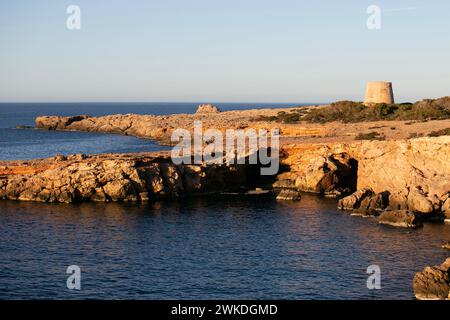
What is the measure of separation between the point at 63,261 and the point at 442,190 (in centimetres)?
3500

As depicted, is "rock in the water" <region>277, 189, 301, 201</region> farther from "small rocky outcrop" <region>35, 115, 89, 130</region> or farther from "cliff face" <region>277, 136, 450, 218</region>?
"small rocky outcrop" <region>35, 115, 89, 130</region>

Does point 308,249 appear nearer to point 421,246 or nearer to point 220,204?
point 421,246

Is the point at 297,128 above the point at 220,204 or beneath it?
above

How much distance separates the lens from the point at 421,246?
4659 centimetres

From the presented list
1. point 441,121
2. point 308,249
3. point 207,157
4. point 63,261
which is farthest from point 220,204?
point 441,121

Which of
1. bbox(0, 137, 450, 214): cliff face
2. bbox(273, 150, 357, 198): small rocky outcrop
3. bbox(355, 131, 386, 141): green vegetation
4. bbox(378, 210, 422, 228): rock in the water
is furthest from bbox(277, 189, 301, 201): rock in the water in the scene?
bbox(355, 131, 386, 141): green vegetation

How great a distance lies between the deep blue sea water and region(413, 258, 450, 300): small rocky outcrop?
92 cm

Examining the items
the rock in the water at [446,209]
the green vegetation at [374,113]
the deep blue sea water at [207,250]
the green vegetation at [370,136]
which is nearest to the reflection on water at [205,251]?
the deep blue sea water at [207,250]

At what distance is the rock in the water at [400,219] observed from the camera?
5344 centimetres

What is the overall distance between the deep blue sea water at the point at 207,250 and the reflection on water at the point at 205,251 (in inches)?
2.9

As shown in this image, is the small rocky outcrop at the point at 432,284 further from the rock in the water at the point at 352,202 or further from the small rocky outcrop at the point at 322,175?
the small rocky outcrop at the point at 322,175

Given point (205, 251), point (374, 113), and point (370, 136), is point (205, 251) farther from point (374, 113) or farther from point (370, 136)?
point (374, 113)

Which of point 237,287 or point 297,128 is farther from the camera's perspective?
point 297,128

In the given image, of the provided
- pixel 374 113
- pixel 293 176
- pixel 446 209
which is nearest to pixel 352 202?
pixel 446 209
